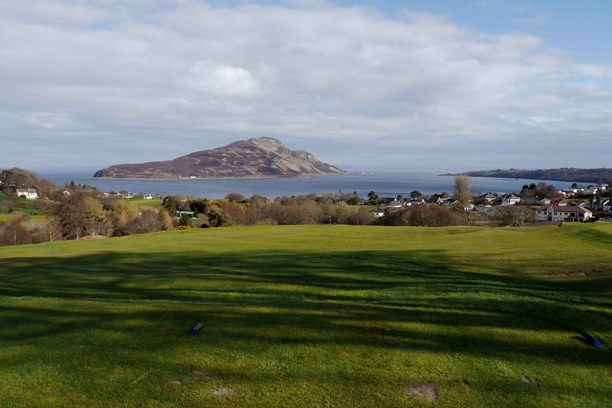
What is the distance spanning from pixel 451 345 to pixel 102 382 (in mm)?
5122

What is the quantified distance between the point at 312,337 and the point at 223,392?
2115mm

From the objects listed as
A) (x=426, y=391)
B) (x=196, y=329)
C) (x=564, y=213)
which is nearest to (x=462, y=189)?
(x=564, y=213)

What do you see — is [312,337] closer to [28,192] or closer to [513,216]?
[513,216]

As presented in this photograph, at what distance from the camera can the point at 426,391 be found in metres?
5.58

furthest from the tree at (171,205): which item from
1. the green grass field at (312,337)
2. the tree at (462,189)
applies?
the green grass field at (312,337)

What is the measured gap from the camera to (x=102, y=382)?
5730mm

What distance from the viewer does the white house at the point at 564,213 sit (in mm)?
91875

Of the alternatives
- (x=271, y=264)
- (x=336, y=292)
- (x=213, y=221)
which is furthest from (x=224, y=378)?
(x=213, y=221)

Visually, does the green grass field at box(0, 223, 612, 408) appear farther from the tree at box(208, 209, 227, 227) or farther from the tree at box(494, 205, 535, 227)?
the tree at box(494, 205, 535, 227)

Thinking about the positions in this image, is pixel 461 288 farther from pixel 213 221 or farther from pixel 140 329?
pixel 213 221

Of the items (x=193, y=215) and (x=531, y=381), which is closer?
(x=531, y=381)

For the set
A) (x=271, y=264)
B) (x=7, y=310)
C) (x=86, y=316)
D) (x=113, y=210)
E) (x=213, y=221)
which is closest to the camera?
(x=86, y=316)

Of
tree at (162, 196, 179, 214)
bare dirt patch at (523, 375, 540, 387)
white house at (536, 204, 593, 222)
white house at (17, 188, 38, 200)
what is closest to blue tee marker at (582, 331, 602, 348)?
bare dirt patch at (523, 375, 540, 387)

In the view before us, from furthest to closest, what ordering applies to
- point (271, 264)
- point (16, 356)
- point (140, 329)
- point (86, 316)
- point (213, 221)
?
point (213, 221) → point (271, 264) → point (86, 316) → point (140, 329) → point (16, 356)
